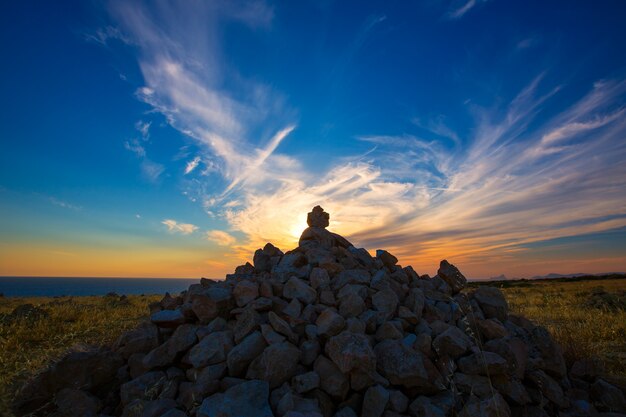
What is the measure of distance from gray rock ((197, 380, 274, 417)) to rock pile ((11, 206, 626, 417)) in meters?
0.01

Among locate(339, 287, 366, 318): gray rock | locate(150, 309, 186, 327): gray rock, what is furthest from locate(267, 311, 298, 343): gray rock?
locate(150, 309, 186, 327): gray rock

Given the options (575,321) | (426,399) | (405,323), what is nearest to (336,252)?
(405,323)

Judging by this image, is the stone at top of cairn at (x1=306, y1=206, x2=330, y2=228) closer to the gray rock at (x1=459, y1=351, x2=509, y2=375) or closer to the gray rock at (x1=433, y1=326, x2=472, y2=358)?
the gray rock at (x1=433, y1=326, x2=472, y2=358)

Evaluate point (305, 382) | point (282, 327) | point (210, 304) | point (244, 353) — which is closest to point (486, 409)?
point (305, 382)

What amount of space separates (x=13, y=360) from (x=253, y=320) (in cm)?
660

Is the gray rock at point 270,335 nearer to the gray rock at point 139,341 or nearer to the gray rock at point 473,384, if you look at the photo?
the gray rock at point 139,341

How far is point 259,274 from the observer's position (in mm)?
8641

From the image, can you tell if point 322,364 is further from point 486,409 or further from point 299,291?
point 486,409

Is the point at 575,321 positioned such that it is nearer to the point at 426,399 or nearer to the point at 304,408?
the point at 426,399

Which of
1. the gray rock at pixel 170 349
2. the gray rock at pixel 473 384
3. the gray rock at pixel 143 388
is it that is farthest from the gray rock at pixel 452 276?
the gray rock at pixel 143 388

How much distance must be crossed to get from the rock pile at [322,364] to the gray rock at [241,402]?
0.05ft

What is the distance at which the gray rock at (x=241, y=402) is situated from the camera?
418 cm

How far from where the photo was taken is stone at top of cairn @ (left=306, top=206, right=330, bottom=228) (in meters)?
10.1

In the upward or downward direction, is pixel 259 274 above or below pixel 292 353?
above
